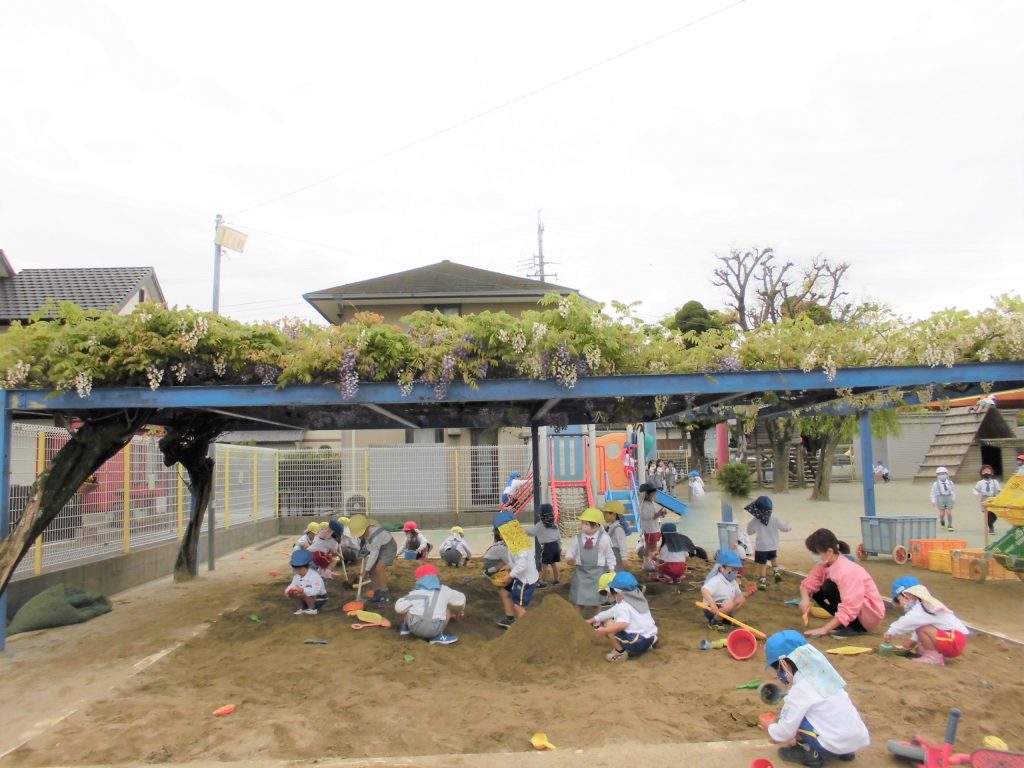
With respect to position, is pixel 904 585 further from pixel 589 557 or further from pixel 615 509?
pixel 615 509

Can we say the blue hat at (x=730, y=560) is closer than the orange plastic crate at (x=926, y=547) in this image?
Yes

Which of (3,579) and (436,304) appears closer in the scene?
(3,579)

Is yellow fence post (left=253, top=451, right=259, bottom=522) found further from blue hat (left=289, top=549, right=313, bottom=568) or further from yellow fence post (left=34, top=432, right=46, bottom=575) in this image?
blue hat (left=289, top=549, right=313, bottom=568)

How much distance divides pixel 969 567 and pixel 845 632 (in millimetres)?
4386

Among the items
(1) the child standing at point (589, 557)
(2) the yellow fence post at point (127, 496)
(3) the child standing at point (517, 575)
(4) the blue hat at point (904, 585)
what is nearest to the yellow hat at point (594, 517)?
(1) the child standing at point (589, 557)

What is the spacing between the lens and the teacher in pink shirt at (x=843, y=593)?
691 centimetres

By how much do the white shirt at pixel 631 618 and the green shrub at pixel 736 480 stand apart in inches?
826

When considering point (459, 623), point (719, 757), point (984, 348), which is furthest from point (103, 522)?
point (984, 348)

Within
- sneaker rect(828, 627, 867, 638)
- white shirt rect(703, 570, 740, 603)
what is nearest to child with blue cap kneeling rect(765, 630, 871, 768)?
sneaker rect(828, 627, 867, 638)

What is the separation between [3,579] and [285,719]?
3867 mm

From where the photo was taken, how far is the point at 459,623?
26.5 ft

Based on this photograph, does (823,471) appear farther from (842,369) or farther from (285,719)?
(285,719)

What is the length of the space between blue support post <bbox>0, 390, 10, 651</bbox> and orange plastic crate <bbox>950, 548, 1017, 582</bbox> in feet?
38.9

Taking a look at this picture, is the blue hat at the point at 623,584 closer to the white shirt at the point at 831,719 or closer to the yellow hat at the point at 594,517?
the yellow hat at the point at 594,517
